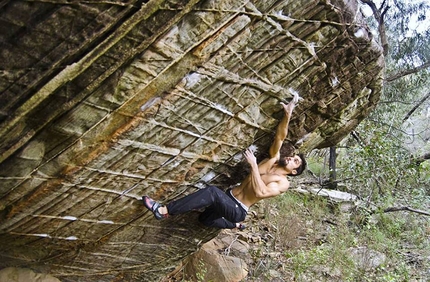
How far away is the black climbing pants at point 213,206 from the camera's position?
322cm

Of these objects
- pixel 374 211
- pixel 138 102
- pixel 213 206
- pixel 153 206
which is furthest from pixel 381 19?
pixel 138 102

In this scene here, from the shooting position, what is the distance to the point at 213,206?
3.48 meters

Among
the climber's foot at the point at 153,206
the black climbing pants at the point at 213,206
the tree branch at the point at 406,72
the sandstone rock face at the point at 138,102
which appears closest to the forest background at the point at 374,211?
the tree branch at the point at 406,72

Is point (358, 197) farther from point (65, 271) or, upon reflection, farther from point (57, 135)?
point (57, 135)

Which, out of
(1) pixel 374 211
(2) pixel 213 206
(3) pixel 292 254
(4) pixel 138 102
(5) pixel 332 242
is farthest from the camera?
(1) pixel 374 211

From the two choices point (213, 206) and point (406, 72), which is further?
point (406, 72)

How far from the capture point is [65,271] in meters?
3.72

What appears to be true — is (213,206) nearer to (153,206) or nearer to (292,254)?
(153,206)

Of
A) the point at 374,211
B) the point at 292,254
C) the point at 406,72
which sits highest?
the point at 406,72

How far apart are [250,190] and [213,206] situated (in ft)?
1.23

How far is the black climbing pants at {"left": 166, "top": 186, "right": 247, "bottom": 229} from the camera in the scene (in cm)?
322

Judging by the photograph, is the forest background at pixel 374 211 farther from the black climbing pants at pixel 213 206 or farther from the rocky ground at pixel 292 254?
the black climbing pants at pixel 213 206

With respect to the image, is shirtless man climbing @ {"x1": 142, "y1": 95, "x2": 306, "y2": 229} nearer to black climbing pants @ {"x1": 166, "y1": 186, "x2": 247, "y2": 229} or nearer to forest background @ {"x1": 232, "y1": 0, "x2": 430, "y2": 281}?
black climbing pants @ {"x1": 166, "y1": 186, "x2": 247, "y2": 229}

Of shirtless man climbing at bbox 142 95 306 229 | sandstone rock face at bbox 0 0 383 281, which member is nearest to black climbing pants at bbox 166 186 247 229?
shirtless man climbing at bbox 142 95 306 229
